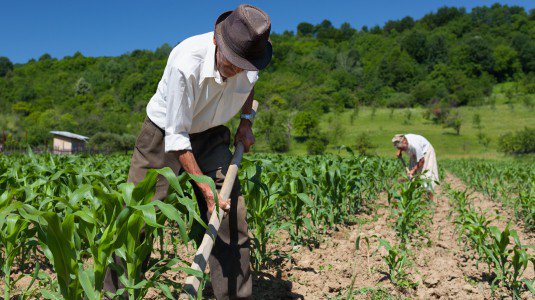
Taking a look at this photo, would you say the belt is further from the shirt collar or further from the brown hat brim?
the brown hat brim

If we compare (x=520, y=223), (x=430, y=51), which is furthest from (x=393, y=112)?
(x=520, y=223)

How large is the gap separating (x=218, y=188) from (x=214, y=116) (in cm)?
44

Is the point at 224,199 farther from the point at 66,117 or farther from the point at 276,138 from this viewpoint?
the point at 66,117

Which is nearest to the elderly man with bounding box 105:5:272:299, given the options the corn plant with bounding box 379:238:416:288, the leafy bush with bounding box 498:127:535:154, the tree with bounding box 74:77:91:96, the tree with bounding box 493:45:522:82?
the corn plant with bounding box 379:238:416:288

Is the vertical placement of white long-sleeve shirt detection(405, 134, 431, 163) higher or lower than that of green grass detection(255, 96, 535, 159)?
lower

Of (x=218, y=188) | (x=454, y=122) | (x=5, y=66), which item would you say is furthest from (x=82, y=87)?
(x=218, y=188)

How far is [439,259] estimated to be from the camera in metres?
3.84

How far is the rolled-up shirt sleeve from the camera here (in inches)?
89.6

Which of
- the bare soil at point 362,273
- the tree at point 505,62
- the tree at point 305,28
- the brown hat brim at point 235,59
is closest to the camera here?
the brown hat brim at point 235,59

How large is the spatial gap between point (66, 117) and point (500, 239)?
232 feet

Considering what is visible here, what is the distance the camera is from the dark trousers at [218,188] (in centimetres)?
262

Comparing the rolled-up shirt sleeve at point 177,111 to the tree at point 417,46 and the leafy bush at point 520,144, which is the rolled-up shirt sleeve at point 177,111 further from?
the tree at point 417,46

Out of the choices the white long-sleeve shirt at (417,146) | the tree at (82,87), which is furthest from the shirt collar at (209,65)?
the tree at (82,87)

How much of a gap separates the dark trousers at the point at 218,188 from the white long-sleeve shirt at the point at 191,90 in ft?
0.49
